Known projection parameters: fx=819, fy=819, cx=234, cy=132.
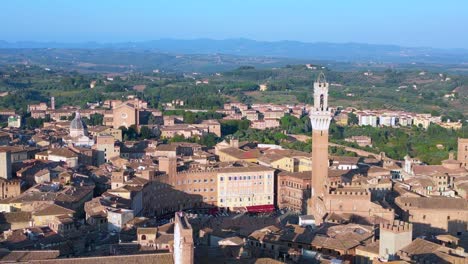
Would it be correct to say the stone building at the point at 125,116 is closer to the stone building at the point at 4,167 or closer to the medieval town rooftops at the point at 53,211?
the stone building at the point at 4,167

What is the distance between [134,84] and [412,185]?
6982cm

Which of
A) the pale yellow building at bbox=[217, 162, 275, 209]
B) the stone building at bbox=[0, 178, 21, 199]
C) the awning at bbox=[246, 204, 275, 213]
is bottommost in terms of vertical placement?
the awning at bbox=[246, 204, 275, 213]

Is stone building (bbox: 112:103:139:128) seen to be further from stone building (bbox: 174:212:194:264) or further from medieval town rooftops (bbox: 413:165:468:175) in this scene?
stone building (bbox: 174:212:194:264)

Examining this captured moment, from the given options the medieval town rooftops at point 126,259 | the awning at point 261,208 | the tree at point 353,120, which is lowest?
the awning at point 261,208

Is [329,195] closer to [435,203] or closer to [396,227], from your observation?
[435,203]

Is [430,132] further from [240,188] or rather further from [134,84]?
[134,84]

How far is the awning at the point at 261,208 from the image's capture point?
111 ft

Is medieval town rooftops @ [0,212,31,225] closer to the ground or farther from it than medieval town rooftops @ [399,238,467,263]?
closer to the ground

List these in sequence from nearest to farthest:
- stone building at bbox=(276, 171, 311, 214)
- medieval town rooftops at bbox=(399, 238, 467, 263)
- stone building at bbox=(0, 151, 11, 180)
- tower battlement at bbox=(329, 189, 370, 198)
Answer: medieval town rooftops at bbox=(399, 238, 467, 263), tower battlement at bbox=(329, 189, 370, 198), stone building at bbox=(0, 151, 11, 180), stone building at bbox=(276, 171, 311, 214)

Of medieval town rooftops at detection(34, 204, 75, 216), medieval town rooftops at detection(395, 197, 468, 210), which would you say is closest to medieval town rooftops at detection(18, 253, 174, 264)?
medieval town rooftops at detection(34, 204, 75, 216)

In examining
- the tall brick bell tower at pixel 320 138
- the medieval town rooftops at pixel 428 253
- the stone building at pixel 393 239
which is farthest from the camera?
the tall brick bell tower at pixel 320 138

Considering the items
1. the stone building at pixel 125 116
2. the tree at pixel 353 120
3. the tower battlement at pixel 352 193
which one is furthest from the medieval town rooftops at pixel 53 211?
the tree at pixel 353 120

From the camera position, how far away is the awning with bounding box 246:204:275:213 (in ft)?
111

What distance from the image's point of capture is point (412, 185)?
33062 mm
